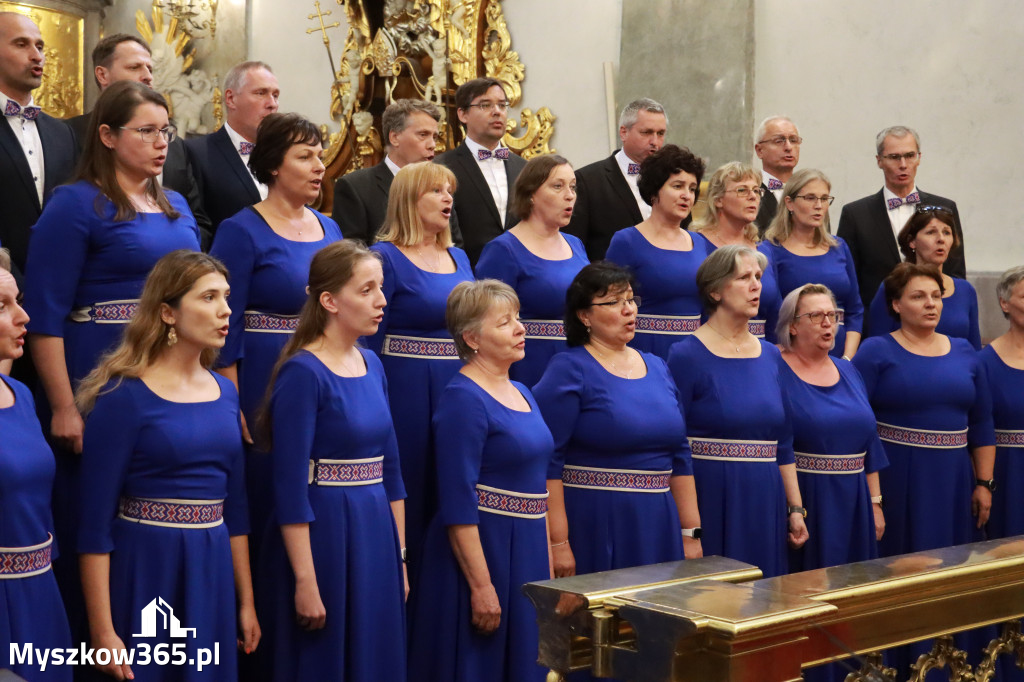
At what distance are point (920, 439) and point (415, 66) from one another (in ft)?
22.8

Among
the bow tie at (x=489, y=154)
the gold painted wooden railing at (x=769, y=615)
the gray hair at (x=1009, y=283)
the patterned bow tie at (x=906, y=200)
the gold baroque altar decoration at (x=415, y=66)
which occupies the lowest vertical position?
the gold painted wooden railing at (x=769, y=615)

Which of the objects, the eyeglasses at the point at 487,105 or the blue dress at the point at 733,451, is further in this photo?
the eyeglasses at the point at 487,105

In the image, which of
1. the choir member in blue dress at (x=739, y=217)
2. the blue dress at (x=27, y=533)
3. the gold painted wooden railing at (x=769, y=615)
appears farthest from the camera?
the choir member in blue dress at (x=739, y=217)

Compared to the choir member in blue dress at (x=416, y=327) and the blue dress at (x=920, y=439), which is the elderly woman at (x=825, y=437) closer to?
the blue dress at (x=920, y=439)

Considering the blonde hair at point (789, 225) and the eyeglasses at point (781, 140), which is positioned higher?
the eyeglasses at point (781, 140)

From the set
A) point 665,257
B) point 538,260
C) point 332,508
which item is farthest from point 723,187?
point 332,508

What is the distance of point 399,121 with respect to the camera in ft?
19.8

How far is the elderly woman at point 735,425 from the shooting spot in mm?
4797

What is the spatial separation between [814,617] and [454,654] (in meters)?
1.90

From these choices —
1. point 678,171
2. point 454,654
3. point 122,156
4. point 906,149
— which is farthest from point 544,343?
point 906,149

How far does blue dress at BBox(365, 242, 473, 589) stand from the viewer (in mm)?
4719

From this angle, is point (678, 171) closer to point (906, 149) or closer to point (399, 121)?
point (399, 121)

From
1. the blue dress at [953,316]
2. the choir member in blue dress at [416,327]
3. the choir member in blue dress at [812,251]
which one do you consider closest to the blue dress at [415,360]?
the choir member in blue dress at [416,327]

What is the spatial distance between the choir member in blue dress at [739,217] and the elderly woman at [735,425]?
2.12 ft
